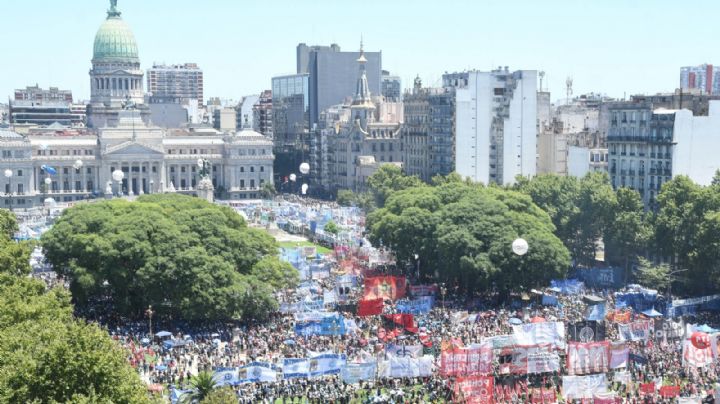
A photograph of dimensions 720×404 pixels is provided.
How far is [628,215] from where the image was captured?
7938cm

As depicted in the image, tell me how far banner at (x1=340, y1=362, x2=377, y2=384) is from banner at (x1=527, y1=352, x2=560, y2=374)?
7.07m

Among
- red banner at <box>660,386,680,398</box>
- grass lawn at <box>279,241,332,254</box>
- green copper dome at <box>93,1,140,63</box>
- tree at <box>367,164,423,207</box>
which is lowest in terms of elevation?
grass lawn at <box>279,241,332,254</box>

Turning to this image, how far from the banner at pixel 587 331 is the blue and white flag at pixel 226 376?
616 inches

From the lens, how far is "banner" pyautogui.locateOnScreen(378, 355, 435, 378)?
47938 mm

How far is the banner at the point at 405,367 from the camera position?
47.9 meters

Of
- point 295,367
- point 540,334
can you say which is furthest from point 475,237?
point 295,367

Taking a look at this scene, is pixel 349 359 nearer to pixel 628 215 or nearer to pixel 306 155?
pixel 628 215

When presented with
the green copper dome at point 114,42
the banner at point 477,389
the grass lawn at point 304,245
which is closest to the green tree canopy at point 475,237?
the grass lawn at point 304,245

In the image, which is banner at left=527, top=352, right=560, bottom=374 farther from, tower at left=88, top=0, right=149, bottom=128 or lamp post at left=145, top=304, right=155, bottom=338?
tower at left=88, top=0, right=149, bottom=128

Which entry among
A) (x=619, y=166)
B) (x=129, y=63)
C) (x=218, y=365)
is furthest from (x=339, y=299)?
(x=129, y=63)

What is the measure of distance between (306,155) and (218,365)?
413ft

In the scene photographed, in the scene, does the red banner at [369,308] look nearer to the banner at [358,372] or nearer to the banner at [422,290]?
the banner at [422,290]

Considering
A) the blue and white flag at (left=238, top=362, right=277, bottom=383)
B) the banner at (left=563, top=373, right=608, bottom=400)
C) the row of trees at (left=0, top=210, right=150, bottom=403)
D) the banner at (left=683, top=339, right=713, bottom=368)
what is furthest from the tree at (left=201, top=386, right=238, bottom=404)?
the banner at (left=683, top=339, right=713, bottom=368)

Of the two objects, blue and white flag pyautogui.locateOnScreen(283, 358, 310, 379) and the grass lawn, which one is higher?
blue and white flag pyautogui.locateOnScreen(283, 358, 310, 379)
